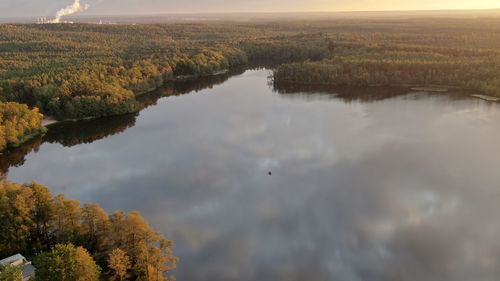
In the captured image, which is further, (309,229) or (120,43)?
(120,43)

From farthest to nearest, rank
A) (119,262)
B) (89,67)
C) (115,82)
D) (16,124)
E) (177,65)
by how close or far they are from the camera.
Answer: (177,65)
(89,67)
(115,82)
(16,124)
(119,262)

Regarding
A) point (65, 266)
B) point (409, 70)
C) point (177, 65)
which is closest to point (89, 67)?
point (177, 65)

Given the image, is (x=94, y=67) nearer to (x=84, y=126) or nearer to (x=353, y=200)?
(x=84, y=126)

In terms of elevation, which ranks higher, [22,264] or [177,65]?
[177,65]

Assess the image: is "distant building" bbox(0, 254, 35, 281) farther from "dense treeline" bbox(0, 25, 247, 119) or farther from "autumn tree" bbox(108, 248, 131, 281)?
"dense treeline" bbox(0, 25, 247, 119)

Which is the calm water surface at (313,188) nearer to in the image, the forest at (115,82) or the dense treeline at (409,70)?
the forest at (115,82)

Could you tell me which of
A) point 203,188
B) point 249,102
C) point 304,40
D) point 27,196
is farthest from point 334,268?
point 304,40

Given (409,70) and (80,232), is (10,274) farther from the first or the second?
(409,70)
